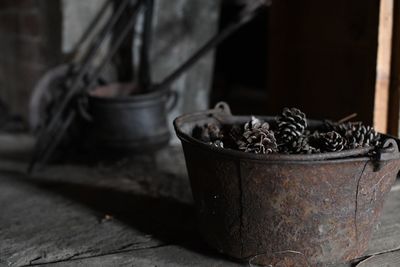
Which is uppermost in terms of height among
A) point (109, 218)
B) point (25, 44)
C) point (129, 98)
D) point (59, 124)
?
point (25, 44)

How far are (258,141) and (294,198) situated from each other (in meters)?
0.18

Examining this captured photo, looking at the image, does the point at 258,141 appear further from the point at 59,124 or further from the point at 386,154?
the point at 59,124

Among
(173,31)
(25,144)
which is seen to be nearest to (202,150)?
(173,31)

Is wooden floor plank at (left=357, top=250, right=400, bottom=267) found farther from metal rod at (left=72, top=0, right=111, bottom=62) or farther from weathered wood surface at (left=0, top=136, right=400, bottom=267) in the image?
metal rod at (left=72, top=0, right=111, bottom=62)

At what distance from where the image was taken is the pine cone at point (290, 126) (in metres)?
1.30

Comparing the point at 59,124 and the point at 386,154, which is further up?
the point at 386,154

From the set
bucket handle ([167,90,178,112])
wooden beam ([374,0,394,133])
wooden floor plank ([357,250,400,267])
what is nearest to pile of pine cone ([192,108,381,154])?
wooden floor plank ([357,250,400,267])

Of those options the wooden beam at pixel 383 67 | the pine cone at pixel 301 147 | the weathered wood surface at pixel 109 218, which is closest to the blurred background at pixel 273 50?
the wooden beam at pixel 383 67

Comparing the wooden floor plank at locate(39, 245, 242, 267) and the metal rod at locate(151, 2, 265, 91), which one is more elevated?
the metal rod at locate(151, 2, 265, 91)

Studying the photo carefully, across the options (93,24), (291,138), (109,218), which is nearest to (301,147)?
(291,138)

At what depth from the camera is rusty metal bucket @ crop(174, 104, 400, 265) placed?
3.70 feet

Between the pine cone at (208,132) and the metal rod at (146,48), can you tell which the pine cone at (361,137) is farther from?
the metal rod at (146,48)

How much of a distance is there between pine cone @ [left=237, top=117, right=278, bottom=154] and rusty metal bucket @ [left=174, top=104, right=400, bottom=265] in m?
0.10

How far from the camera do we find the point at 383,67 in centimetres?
177
